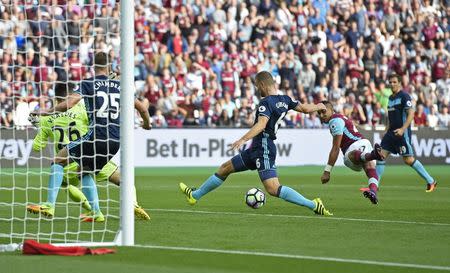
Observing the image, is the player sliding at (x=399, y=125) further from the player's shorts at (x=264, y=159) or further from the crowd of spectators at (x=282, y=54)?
the crowd of spectators at (x=282, y=54)

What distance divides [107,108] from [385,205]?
5.40 meters

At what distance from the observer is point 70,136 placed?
14.8 meters

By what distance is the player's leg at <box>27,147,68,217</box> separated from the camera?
45.4ft

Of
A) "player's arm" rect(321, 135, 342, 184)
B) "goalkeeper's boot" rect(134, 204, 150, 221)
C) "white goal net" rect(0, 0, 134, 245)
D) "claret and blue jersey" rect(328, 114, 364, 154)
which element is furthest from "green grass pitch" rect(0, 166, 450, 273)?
"claret and blue jersey" rect(328, 114, 364, 154)

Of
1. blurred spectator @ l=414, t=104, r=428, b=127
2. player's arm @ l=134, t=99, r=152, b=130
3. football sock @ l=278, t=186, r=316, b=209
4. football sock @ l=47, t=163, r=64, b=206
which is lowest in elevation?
blurred spectator @ l=414, t=104, r=428, b=127

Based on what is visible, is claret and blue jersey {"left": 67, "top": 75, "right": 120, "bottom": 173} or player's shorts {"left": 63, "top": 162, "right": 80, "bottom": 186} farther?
player's shorts {"left": 63, "top": 162, "right": 80, "bottom": 186}

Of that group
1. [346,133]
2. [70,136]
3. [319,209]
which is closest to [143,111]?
A: [70,136]

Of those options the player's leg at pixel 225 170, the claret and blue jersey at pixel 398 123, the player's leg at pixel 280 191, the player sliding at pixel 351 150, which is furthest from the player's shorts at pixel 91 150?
the claret and blue jersey at pixel 398 123

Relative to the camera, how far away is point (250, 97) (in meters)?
32.2

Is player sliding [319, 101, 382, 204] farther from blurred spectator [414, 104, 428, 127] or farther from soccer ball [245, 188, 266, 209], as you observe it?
blurred spectator [414, 104, 428, 127]

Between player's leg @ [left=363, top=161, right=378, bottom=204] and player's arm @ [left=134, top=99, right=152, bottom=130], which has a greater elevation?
player's arm @ [left=134, top=99, right=152, bottom=130]

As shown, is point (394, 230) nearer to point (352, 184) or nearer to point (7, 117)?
point (352, 184)

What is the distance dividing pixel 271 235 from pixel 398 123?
8564 mm

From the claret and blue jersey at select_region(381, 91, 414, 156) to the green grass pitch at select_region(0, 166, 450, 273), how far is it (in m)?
0.79
